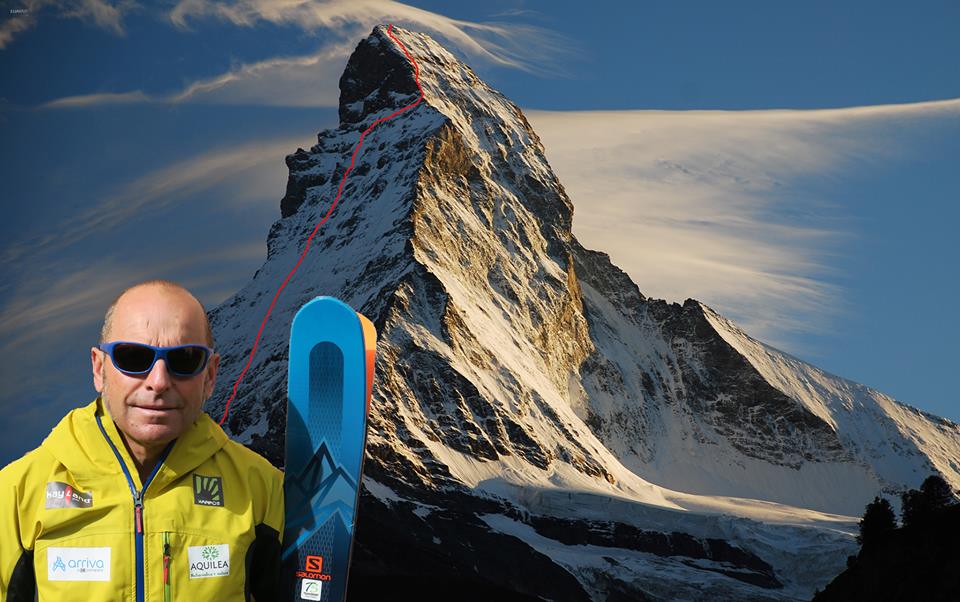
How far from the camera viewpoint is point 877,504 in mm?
93500

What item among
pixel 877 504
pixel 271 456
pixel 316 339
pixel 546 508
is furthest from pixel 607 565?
pixel 316 339

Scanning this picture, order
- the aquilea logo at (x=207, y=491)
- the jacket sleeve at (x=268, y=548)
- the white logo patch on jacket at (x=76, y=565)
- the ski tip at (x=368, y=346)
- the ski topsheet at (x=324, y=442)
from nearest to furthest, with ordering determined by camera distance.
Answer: the white logo patch on jacket at (x=76, y=565), the aquilea logo at (x=207, y=491), the jacket sleeve at (x=268, y=548), the ski topsheet at (x=324, y=442), the ski tip at (x=368, y=346)

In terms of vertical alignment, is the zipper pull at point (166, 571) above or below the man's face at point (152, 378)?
below

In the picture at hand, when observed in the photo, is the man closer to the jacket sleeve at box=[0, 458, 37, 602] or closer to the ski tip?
the jacket sleeve at box=[0, 458, 37, 602]

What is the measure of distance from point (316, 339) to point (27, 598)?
11.1 ft

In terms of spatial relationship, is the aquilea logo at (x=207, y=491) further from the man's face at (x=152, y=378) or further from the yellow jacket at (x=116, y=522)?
the man's face at (x=152, y=378)

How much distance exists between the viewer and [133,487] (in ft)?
24.2

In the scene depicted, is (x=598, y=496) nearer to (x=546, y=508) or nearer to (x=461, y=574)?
(x=546, y=508)

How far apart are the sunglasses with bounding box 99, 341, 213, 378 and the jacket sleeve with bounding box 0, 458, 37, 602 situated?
0.77 m

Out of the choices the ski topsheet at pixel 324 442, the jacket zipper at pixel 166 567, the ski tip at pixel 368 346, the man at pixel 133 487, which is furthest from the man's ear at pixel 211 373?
the ski tip at pixel 368 346

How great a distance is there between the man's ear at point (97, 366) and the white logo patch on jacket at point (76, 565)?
92 centimetres

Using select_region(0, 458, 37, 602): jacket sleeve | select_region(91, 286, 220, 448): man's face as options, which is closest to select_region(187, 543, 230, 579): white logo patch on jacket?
select_region(91, 286, 220, 448): man's face

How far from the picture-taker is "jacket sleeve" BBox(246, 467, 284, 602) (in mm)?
7871

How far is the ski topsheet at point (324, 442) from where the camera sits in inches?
348
